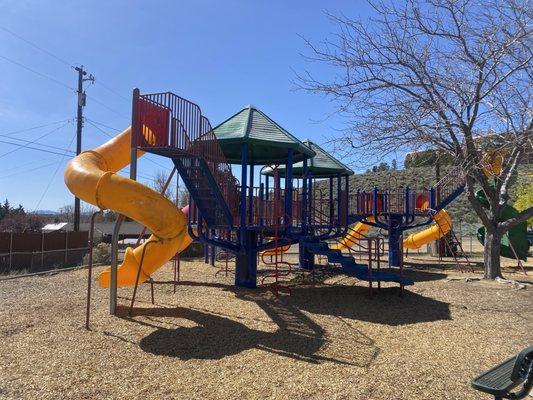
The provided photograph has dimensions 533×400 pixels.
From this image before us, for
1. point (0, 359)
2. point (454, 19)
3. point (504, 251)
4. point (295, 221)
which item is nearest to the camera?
point (0, 359)

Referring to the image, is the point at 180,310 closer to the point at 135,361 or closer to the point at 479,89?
the point at 135,361

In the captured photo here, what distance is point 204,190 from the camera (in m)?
10.4

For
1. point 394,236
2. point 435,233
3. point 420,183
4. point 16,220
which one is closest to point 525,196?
point 435,233

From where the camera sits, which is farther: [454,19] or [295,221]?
[295,221]

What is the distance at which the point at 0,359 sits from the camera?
221 inches

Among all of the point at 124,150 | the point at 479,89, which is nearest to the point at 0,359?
the point at 124,150

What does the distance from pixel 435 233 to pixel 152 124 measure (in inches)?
681

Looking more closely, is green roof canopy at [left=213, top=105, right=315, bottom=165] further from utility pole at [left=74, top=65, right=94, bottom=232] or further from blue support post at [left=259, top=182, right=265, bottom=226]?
utility pole at [left=74, top=65, right=94, bottom=232]

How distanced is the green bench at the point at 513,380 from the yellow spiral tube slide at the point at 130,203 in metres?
5.69

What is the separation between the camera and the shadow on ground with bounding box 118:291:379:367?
597cm

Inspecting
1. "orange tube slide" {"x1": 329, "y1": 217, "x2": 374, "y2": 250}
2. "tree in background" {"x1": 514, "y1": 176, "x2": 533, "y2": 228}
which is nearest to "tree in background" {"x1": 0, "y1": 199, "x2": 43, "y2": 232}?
"orange tube slide" {"x1": 329, "y1": 217, "x2": 374, "y2": 250}

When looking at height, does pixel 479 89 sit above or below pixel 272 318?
above

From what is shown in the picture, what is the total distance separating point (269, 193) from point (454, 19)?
6121 millimetres

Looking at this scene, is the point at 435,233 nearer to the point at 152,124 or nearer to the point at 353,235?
the point at 353,235
